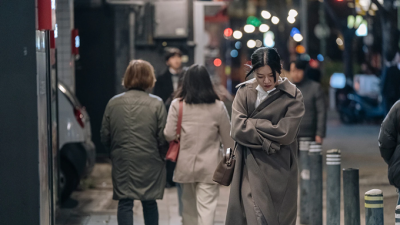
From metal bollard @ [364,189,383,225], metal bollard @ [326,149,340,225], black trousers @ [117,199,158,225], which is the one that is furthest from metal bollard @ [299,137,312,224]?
metal bollard @ [364,189,383,225]

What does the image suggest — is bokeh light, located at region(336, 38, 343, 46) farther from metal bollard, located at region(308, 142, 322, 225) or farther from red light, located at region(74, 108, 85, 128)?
metal bollard, located at region(308, 142, 322, 225)

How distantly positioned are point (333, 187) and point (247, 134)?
2.28 m

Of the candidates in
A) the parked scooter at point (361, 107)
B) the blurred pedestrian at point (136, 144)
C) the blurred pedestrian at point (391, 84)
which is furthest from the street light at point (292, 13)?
the blurred pedestrian at point (136, 144)

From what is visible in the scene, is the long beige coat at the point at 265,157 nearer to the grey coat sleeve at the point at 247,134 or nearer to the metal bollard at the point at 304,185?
the grey coat sleeve at the point at 247,134

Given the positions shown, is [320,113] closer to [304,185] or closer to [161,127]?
[304,185]

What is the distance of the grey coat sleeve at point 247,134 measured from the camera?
4480 mm

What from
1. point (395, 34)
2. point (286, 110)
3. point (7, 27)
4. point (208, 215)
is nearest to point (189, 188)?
point (208, 215)

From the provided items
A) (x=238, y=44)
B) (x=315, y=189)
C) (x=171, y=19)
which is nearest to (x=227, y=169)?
(x=315, y=189)

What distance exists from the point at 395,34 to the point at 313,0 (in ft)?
110

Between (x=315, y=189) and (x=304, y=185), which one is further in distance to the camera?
(x=304, y=185)

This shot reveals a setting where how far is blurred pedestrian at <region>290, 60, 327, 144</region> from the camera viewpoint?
8.66m

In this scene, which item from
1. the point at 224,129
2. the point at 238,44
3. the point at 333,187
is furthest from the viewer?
the point at 238,44

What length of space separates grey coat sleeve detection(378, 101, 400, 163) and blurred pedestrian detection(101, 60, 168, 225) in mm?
2044

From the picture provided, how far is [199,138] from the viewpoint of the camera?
6199 mm
